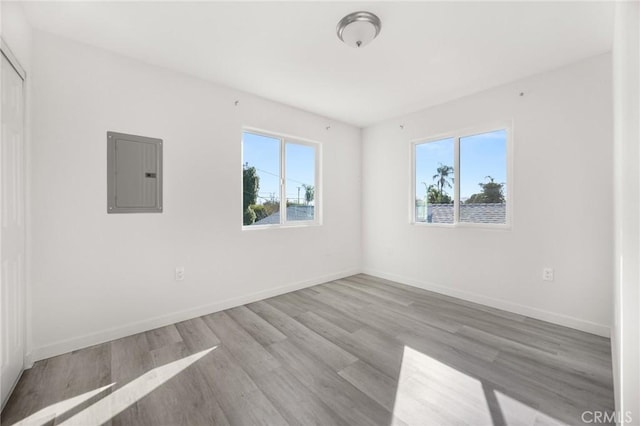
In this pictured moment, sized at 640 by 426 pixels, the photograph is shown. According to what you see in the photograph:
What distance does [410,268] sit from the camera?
398 centimetres

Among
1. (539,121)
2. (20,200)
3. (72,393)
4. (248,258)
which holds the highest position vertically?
(539,121)

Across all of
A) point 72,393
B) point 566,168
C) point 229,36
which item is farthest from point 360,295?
point 229,36

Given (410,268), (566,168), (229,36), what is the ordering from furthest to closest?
(410,268), (566,168), (229,36)

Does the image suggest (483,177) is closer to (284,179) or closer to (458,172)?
(458,172)

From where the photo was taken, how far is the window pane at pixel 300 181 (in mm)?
3830

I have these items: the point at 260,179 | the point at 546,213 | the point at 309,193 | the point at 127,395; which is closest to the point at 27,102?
the point at 260,179

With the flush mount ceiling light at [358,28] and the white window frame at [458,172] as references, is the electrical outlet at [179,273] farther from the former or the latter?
the white window frame at [458,172]

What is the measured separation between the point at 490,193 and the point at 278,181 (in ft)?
8.68

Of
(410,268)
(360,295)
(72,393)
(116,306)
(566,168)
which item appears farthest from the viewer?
(410,268)

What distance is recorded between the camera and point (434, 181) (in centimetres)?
379

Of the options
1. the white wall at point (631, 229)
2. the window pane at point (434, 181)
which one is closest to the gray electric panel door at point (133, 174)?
the white wall at point (631, 229)

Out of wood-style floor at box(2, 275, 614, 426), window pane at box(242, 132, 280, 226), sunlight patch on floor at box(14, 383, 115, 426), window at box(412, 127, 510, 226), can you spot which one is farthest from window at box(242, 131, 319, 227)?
sunlight patch on floor at box(14, 383, 115, 426)

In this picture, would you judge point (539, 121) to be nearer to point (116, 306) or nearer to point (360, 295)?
point (360, 295)

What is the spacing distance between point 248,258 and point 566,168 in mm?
3481
